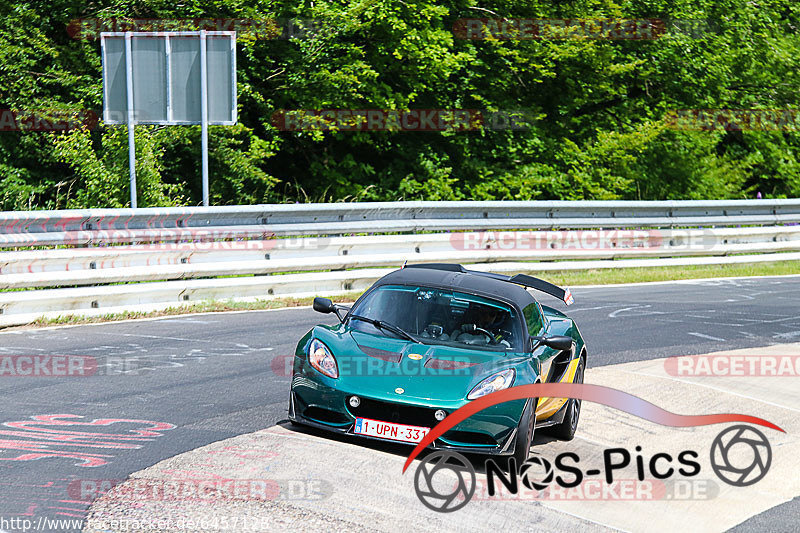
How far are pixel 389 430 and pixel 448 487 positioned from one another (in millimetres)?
652

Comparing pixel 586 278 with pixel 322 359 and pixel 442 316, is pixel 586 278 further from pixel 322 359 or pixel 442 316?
pixel 322 359

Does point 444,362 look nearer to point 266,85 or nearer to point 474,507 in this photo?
point 474,507

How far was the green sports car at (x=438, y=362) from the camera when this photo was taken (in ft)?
22.0

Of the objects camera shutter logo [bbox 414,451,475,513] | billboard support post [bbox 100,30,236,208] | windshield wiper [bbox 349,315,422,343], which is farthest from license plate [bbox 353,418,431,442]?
billboard support post [bbox 100,30,236,208]

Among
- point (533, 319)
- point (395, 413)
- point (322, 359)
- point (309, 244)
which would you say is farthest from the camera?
point (309, 244)

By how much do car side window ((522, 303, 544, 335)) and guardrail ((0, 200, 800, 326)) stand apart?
5.56 meters

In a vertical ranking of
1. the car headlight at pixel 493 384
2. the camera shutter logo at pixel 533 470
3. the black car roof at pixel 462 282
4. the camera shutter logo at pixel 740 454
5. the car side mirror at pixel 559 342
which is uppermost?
the black car roof at pixel 462 282

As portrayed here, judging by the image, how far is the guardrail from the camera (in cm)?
1125

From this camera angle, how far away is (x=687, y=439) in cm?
790

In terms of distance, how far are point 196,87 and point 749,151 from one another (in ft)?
62.5

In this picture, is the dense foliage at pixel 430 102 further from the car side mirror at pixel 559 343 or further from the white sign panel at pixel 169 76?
the car side mirror at pixel 559 343

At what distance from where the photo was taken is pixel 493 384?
22.6 feet

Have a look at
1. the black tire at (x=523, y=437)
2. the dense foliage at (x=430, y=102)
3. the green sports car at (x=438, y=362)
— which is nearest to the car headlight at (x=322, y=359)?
the green sports car at (x=438, y=362)

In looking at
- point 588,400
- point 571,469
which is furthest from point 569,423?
point 588,400
